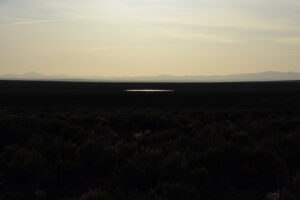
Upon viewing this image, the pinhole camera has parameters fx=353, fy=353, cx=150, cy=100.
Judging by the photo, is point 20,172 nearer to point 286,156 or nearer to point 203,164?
point 203,164

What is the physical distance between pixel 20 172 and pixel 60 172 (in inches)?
37.9

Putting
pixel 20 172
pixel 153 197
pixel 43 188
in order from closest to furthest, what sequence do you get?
pixel 153 197 < pixel 43 188 < pixel 20 172

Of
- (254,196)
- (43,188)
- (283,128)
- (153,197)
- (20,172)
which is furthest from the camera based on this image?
(283,128)

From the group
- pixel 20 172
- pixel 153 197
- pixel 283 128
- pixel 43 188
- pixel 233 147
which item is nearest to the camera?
pixel 153 197

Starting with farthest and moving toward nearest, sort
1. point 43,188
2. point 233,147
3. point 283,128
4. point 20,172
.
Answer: point 283,128, point 233,147, point 20,172, point 43,188

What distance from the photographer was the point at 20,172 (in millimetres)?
8555

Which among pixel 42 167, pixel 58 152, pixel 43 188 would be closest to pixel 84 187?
pixel 43 188

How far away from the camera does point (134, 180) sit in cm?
767

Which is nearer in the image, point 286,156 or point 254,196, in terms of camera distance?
point 254,196

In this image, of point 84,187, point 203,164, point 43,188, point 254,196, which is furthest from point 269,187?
point 43,188

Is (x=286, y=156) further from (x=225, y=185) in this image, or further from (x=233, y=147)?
(x=225, y=185)

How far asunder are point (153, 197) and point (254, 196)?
2.12 metres

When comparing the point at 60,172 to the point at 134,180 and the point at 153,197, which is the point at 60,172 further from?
the point at 153,197

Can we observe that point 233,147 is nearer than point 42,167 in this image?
No
